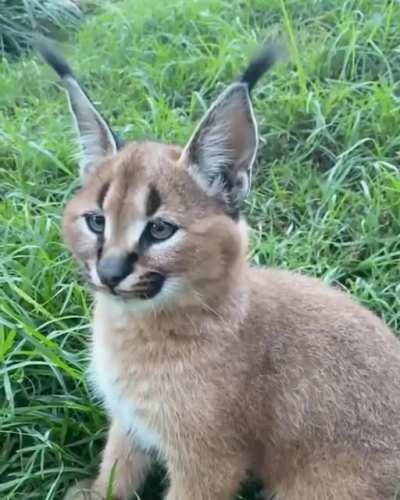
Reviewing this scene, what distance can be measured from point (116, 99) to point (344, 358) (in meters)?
2.67

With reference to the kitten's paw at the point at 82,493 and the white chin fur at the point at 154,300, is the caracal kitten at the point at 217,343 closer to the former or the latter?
the white chin fur at the point at 154,300

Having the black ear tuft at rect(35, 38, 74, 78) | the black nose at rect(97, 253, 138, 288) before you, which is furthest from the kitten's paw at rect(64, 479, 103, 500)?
the black ear tuft at rect(35, 38, 74, 78)

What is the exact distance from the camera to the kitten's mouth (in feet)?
9.13

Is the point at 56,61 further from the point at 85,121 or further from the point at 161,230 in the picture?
the point at 161,230

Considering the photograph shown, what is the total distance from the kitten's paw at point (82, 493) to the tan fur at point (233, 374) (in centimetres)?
37

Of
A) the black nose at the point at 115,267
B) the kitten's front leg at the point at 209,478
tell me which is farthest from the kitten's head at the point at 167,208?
the kitten's front leg at the point at 209,478

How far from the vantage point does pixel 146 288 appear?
2801mm

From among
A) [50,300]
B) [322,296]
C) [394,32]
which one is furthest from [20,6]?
[322,296]

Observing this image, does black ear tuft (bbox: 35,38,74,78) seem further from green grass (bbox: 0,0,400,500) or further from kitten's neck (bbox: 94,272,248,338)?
green grass (bbox: 0,0,400,500)

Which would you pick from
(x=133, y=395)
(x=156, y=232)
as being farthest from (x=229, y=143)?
(x=133, y=395)

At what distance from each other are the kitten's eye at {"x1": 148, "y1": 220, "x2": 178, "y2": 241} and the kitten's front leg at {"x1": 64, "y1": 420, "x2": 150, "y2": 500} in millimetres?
801

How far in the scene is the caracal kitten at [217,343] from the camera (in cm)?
286

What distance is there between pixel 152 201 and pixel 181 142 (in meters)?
1.95

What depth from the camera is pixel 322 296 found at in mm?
3256
